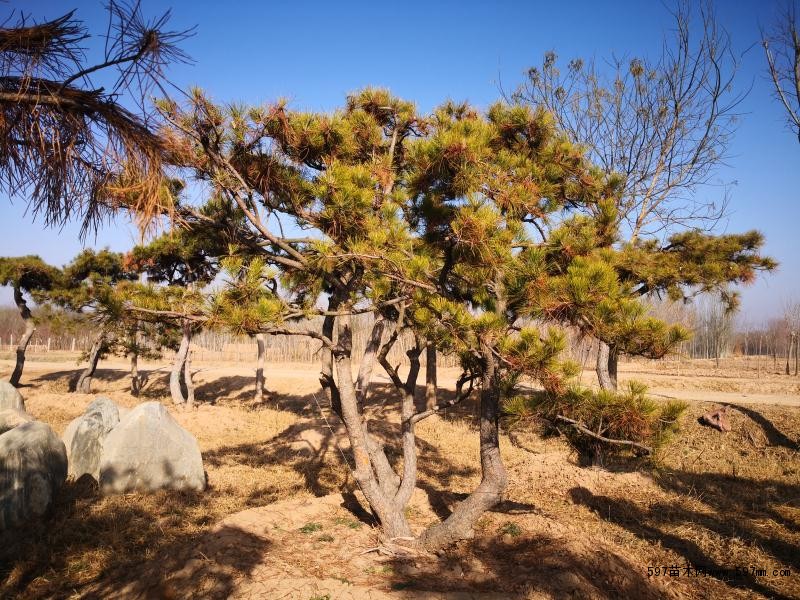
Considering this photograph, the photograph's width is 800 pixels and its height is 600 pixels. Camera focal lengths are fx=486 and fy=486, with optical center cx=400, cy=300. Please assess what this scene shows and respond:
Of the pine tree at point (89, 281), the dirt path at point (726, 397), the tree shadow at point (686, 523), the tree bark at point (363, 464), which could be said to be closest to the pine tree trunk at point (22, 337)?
the pine tree at point (89, 281)

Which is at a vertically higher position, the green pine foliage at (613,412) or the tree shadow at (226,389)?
the green pine foliage at (613,412)

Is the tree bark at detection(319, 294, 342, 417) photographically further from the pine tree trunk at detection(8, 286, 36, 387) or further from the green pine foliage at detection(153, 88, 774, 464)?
the pine tree trunk at detection(8, 286, 36, 387)

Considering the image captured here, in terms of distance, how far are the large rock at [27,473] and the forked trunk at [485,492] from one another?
13.7 ft

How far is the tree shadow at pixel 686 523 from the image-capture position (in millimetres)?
4289

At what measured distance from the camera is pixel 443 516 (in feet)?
18.6

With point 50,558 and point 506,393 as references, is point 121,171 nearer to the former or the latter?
point 506,393

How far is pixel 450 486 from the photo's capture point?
24.0ft

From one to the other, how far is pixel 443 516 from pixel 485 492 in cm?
135

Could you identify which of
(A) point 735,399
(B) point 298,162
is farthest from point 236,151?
(A) point 735,399

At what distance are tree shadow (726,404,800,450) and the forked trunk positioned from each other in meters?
8.07

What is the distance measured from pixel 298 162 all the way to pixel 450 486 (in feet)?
17.0

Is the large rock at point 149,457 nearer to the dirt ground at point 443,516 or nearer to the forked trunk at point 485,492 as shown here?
the dirt ground at point 443,516

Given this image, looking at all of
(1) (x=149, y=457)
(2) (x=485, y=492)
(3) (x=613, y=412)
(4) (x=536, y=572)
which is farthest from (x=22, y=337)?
(3) (x=613, y=412)

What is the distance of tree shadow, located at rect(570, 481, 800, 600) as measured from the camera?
14.1ft
